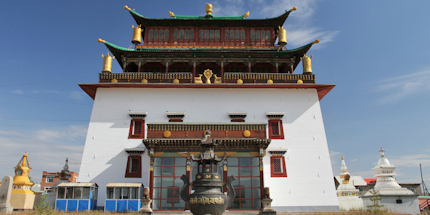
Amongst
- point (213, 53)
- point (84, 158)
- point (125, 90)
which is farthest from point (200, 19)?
point (84, 158)

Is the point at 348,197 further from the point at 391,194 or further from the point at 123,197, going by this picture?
the point at 123,197

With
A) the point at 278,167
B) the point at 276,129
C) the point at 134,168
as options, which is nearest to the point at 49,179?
the point at 134,168

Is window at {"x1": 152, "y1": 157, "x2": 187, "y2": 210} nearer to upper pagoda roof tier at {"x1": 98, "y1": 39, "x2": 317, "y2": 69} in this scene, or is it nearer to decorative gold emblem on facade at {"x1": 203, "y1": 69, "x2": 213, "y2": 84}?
decorative gold emblem on facade at {"x1": 203, "y1": 69, "x2": 213, "y2": 84}

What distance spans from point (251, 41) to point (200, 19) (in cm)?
536

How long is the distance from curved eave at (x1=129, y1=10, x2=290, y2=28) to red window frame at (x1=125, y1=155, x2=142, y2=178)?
1369cm

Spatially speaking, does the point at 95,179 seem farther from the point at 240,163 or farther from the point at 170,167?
the point at 240,163

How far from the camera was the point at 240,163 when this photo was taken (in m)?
22.9

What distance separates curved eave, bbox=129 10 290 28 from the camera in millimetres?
31250

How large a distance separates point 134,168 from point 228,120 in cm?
818

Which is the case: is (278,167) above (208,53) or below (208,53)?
below

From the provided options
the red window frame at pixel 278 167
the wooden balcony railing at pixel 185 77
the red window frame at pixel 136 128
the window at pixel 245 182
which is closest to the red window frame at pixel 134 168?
the red window frame at pixel 136 128

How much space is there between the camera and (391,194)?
71.8 feet

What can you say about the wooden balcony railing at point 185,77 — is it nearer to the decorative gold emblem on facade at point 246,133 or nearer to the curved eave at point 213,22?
the decorative gold emblem on facade at point 246,133

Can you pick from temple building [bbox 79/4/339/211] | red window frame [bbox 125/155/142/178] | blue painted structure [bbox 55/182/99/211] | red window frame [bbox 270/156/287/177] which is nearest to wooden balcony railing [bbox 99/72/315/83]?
temple building [bbox 79/4/339/211]
